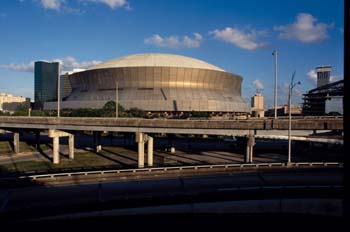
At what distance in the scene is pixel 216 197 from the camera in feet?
58.7

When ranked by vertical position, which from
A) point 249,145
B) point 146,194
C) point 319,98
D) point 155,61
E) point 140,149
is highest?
point 155,61

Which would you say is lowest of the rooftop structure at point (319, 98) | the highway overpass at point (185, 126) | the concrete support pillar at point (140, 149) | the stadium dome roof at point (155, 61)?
the concrete support pillar at point (140, 149)

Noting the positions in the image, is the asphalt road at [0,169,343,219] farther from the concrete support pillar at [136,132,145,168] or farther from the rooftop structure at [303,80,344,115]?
the rooftop structure at [303,80,344,115]

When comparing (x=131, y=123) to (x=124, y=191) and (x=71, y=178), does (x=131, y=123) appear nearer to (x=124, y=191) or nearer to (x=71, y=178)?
(x=71, y=178)

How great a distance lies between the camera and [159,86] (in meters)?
124

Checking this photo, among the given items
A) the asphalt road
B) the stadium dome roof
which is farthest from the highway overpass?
the stadium dome roof

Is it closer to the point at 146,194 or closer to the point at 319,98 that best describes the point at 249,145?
the point at 146,194

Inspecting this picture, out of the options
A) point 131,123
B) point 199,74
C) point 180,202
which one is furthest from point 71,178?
point 199,74

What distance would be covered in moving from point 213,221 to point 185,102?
335 feet

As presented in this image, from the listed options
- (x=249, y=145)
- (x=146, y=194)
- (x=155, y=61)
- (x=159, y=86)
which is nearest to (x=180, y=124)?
(x=249, y=145)

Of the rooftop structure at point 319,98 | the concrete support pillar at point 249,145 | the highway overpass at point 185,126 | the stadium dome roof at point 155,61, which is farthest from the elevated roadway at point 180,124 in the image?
the rooftop structure at point 319,98

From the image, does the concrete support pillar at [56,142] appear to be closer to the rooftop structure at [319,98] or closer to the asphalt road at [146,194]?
the asphalt road at [146,194]

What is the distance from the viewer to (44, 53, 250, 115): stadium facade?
11794 cm

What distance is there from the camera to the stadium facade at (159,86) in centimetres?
11794
